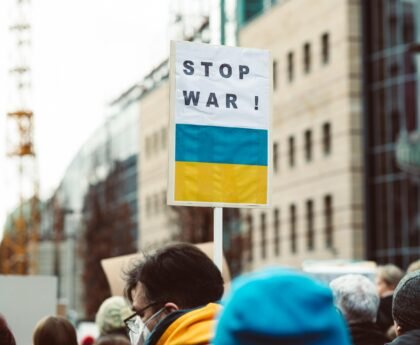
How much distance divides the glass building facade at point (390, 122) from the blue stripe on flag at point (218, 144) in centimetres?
3647

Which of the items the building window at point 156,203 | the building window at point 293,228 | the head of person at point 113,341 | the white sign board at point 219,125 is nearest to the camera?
the head of person at point 113,341

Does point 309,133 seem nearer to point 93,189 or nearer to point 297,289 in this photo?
point 93,189

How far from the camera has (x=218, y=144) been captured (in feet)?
24.6

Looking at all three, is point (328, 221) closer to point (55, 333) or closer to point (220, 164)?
point (220, 164)

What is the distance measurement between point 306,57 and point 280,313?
161 ft

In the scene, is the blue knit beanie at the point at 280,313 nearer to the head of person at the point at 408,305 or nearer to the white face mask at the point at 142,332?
the white face mask at the point at 142,332

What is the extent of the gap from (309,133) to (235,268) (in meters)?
5.79

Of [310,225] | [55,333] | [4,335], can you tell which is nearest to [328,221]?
[310,225]

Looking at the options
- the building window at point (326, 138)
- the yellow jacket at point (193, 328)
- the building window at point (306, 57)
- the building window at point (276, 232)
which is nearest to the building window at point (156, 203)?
the building window at point (276, 232)

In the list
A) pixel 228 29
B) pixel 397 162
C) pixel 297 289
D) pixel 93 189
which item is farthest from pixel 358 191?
pixel 297 289

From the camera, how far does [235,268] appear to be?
53.6 m

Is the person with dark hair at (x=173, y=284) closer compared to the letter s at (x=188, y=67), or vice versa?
the person with dark hair at (x=173, y=284)

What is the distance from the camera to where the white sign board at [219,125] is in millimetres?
7297

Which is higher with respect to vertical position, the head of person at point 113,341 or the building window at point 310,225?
the building window at point 310,225
